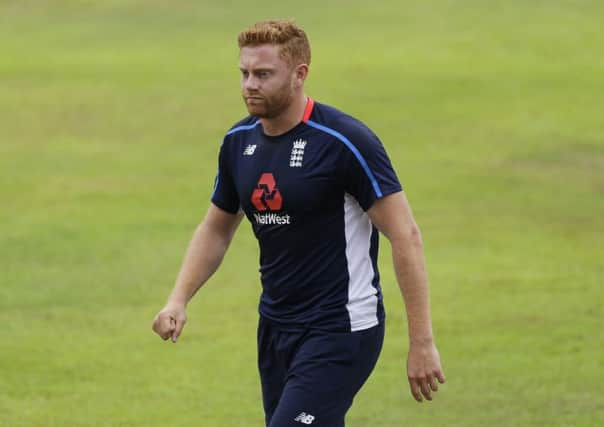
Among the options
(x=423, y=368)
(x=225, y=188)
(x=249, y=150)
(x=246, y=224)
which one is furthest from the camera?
(x=246, y=224)

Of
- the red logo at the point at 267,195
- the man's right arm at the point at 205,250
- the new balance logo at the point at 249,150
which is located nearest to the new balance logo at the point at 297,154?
the red logo at the point at 267,195

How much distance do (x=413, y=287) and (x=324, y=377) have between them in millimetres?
553

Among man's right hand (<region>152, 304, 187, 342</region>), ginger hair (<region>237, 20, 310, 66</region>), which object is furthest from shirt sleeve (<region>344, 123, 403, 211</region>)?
man's right hand (<region>152, 304, 187, 342</region>)

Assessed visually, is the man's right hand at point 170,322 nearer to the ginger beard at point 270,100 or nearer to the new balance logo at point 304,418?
the new balance logo at point 304,418

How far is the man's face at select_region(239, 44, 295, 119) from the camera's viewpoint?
6.75 m

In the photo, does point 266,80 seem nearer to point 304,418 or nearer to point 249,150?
point 249,150

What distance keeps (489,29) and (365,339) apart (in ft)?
88.2

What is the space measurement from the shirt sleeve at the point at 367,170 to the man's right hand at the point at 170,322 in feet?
3.44

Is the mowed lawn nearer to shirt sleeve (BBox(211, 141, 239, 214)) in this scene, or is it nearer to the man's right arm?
the man's right arm

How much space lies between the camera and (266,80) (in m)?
6.76

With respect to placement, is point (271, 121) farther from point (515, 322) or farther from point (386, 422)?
point (515, 322)

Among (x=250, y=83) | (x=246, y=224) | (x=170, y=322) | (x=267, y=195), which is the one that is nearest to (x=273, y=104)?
(x=250, y=83)

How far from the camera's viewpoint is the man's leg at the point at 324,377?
6660mm

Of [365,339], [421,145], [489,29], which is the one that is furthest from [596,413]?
[489,29]
